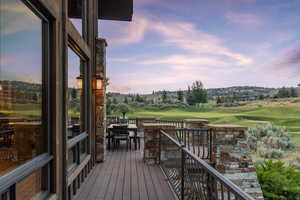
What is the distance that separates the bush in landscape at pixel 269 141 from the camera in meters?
9.11

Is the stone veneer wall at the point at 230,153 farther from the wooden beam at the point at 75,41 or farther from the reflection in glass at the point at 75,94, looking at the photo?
the wooden beam at the point at 75,41

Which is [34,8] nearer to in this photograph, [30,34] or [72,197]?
[30,34]

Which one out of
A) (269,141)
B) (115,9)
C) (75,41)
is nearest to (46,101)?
(75,41)

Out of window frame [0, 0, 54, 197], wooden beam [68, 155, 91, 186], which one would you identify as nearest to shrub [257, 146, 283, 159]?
wooden beam [68, 155, 91, 186]

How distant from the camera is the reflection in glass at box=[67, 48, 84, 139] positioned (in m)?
3.31

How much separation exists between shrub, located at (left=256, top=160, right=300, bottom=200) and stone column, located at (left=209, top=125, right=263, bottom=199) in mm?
1118

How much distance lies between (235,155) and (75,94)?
4001 mm

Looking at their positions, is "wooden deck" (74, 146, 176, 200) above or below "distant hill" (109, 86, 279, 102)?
→ below

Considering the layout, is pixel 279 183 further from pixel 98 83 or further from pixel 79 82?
pixel 79 82

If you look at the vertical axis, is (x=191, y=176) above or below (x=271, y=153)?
above

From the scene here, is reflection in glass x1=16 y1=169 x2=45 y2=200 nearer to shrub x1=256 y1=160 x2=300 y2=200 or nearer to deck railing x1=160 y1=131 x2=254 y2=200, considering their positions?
deck railing x1=160 y1=131 x2=254 y2=200

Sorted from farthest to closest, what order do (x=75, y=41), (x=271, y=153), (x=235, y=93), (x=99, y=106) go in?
(x=235, y=93) → (x=271, y=153) → (x=99, y=106) → (x=75, y=41)

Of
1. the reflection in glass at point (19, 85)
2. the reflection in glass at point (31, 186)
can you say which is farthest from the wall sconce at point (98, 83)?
the reflection in glass at point (31, 186)

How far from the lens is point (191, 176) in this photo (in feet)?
8.77
